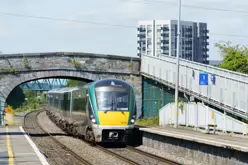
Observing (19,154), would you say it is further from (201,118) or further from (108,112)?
(201,118)

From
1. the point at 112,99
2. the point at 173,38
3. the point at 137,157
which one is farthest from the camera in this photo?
the point at 173,38

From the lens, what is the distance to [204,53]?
188500 mm

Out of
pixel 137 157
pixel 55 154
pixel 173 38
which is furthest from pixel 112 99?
pixel 173 38

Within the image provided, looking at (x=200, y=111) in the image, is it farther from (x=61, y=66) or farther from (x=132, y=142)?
(x=61, y=66)

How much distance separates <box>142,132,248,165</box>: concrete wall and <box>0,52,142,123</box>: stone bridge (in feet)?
63.5

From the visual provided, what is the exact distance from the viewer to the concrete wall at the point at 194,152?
16258 mm

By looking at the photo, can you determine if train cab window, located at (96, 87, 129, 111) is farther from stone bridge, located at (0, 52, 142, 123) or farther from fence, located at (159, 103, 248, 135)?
stone bridge, located at (0, 52, 142, 123)

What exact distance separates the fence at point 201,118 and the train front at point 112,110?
516cm

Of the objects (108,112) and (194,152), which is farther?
(108,112)

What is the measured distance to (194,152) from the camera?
63.7 ft

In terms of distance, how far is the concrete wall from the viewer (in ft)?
53.3

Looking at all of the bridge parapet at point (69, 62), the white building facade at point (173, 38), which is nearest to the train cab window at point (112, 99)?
the bridge parapet at point (69, 62)

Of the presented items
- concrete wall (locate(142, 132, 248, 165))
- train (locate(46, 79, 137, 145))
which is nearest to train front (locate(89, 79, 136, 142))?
train (locate(46, 79, 137, 145))

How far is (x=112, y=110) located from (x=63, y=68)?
2072 cm
